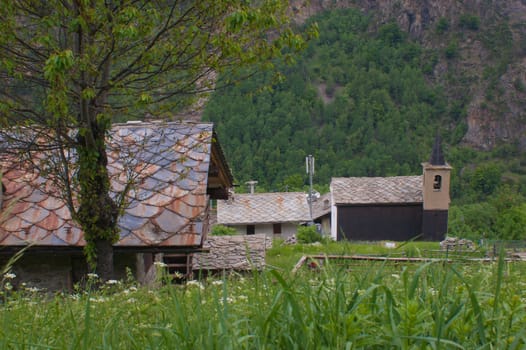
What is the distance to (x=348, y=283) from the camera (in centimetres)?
251

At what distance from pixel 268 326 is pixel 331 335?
23 centimetres

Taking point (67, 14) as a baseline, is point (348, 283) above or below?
below

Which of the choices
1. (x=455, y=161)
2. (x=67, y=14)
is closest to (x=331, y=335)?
(x=67, y=14)

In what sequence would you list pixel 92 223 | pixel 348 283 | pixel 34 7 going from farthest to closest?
pixel 92 223 → pixel 34 7 → pixel 348 283

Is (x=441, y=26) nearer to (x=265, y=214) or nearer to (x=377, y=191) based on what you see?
(x=265, y=214)

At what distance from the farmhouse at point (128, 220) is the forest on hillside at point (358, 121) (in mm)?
50433

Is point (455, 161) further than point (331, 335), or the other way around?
point (455, 161)

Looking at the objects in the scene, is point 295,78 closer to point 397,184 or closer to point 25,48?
point 397,184

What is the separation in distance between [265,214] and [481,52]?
8485cm

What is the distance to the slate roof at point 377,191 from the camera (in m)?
42.5

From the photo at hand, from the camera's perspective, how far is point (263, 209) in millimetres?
49094

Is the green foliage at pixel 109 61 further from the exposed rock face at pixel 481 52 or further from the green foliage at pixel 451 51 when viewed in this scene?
the green foliage at pixel 451 51

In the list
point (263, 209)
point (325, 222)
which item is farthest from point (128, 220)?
point (325, 222)

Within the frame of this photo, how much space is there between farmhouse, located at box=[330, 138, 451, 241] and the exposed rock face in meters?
A: 63.2
